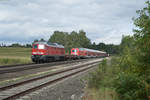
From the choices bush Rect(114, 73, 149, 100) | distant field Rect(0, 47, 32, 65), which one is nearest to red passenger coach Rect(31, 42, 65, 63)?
distant field Rect(0, 47, 32, 65)

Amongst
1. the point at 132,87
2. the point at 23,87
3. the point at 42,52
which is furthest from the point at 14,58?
the point at 132,87

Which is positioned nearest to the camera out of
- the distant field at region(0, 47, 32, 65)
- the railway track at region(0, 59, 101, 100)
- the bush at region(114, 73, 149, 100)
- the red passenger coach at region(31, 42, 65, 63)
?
the bush at region(114, 73, 149, 100)

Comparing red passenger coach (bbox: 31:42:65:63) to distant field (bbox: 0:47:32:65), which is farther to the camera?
distant field (bbox: 0:47:32:65)

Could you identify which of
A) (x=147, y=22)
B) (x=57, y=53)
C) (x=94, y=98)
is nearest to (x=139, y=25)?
(x=147, y=22)

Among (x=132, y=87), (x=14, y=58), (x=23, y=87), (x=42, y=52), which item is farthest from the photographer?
(x=14, y=58)

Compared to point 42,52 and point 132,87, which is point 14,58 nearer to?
point 42,52

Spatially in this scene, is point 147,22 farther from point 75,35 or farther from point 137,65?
point 75,35

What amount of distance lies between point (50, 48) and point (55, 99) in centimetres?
2413

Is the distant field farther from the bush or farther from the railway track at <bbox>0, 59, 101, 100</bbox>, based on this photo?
the bush

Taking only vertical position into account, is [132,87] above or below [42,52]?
below

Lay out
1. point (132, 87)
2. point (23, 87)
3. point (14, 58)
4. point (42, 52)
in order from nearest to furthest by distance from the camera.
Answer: point (132, 87)
point (23, 87)
point (42, 52)
point (14, 58)

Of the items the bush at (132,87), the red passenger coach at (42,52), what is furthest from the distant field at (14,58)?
the bush at (132,87)

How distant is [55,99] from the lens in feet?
24.7

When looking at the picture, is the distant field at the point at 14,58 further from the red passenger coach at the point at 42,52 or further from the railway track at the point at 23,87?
the railway track at the point at 23,87
